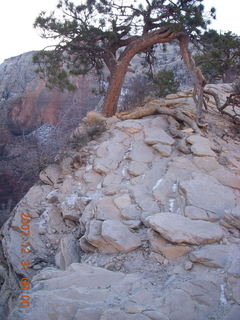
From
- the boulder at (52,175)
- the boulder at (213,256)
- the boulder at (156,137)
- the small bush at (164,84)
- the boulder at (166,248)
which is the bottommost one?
the boulder at (213,256)

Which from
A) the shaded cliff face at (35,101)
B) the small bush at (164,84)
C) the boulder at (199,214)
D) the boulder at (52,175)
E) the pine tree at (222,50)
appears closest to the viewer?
the boulder at (199,214)

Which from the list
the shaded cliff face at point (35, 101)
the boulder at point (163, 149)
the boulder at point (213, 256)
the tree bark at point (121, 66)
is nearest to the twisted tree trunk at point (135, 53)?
the tree bark at point (121, 66)

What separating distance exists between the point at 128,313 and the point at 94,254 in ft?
4.17

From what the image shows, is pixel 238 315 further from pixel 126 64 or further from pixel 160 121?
pixel 126 64

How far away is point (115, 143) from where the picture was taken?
6004 millimetres

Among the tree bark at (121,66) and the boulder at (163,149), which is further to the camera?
the tree bark at (121,66)

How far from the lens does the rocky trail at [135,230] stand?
2.89 meters

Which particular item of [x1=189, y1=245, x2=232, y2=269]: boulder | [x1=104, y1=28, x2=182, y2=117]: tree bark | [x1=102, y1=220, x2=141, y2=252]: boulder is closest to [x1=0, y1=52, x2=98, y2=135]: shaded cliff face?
[x1=104, y1=28, x2=182, y2=117]: tree bark

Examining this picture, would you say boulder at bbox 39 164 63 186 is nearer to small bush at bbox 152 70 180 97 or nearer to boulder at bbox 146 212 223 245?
boulder at bbox 146 212 223 245

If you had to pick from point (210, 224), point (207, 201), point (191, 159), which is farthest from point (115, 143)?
point (210, 224)

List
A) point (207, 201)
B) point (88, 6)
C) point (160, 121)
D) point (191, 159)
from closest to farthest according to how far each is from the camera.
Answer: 1. point (207, 201)
2. point (191, 159)
3. point (160, 121)
4. point (88, 6)

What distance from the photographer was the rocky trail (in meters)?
2.89

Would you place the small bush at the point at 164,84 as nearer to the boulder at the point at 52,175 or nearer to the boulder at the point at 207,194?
the boulder at the point at 52,175

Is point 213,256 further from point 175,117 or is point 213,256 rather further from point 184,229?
point 175,117
